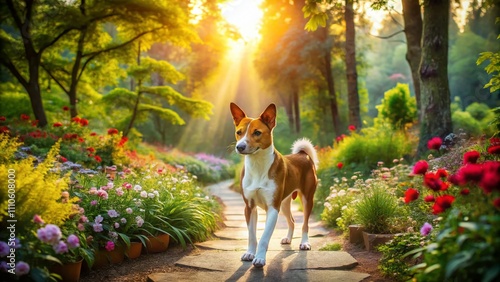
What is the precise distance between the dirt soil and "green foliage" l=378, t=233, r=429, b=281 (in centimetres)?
11

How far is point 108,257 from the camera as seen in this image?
15.0 ft

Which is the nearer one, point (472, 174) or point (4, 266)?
point (472, 174)

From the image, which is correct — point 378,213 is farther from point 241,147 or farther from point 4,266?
point 4,266

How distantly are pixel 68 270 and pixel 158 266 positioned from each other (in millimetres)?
1154

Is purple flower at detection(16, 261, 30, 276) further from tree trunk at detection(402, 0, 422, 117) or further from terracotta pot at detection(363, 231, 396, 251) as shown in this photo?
tree trunk at detection(402, 0, 422, 117)

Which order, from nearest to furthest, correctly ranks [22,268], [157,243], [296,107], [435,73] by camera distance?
[22,268]
[157,243]
[435,73]
[296,107]

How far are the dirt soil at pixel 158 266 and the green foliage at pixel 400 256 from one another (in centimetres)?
11

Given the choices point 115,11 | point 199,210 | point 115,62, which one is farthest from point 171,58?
point 199,210

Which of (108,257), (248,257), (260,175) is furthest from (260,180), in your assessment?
(108,257)

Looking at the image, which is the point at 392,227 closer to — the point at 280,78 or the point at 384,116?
the point at 384,116

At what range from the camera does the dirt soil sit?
4.25 metres

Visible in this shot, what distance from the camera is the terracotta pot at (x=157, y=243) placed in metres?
5.22

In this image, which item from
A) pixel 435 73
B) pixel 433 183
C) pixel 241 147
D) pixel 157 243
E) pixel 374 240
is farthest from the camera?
pixel 435 73

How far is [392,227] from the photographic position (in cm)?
522
